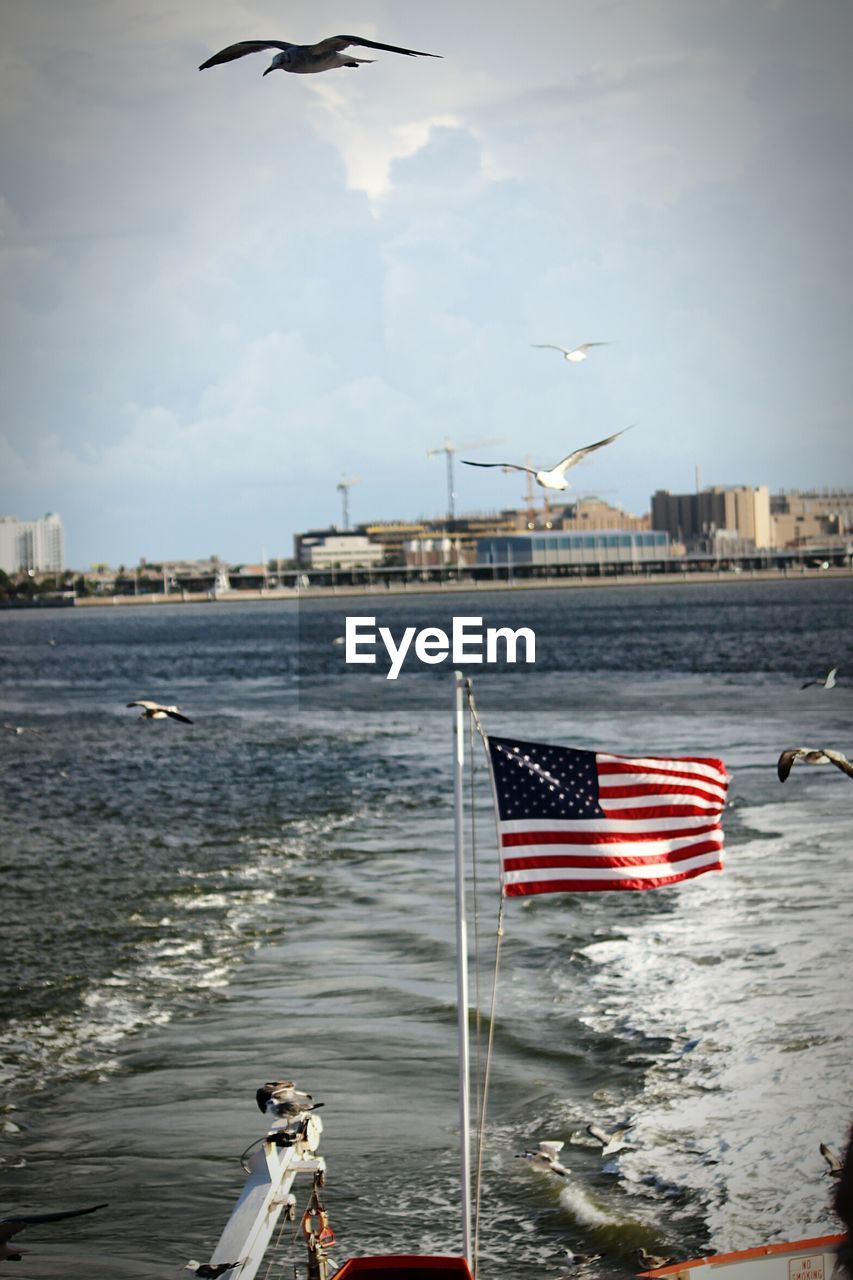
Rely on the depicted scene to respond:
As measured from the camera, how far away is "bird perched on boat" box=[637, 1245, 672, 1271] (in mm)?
8297

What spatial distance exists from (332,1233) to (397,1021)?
632cm

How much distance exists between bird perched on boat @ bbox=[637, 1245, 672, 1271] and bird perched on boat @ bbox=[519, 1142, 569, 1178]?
1272 millimetres

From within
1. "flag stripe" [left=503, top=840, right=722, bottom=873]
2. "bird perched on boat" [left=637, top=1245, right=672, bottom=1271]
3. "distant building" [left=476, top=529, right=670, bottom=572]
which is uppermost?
"distant building" [left=476, top=529, right=670, bottom=572]

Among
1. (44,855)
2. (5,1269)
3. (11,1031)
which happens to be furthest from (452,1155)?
(44,855)

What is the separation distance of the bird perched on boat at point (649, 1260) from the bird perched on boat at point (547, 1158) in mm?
1272

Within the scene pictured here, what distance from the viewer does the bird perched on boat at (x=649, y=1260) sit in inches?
327

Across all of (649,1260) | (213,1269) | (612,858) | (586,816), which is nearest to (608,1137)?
(649,1260)

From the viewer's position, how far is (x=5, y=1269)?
900 cm

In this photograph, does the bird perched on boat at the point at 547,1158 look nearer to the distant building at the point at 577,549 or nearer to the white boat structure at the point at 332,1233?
the white boat structure at the point at 332,1233

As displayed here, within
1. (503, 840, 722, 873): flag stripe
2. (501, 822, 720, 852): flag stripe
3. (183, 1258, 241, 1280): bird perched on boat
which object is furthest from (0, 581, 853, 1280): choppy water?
(501, 822, 720, 852): flag stripe

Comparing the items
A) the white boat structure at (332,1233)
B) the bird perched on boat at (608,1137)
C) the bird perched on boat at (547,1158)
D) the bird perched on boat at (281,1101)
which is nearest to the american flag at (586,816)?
the white boat structure at (332,1233)

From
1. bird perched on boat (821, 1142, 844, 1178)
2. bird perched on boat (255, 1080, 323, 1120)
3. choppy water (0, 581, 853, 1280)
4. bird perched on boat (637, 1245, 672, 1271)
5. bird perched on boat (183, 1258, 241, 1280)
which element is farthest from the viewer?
bird perched on boat (821, 1142, 844, 1178)

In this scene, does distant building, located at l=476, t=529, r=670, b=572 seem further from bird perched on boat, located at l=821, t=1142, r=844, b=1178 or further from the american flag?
the american flag

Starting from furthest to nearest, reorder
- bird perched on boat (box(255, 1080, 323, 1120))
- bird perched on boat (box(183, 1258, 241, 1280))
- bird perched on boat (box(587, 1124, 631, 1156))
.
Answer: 1. bird perched on boat (box(587, 1124, 631, 1156))
2. bird perched on boat (box(255, 1080, 323, 1120))
3. bird perched on boat (box(183, 1258, 241, 1280))
